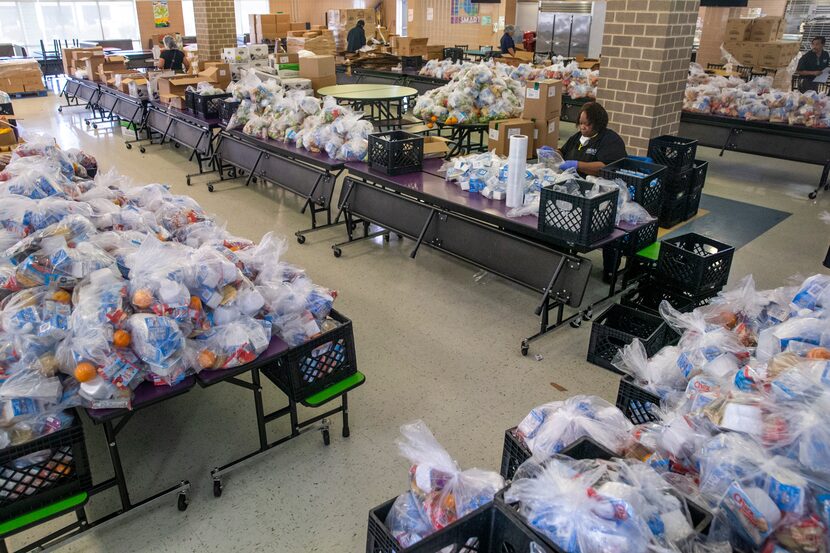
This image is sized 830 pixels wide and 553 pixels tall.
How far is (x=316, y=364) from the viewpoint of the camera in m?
2.66

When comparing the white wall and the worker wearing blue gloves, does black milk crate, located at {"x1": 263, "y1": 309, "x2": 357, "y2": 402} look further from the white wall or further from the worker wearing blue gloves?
the white wall

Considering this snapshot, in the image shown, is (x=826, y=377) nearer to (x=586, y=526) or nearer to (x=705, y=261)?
(x=586, y=526)

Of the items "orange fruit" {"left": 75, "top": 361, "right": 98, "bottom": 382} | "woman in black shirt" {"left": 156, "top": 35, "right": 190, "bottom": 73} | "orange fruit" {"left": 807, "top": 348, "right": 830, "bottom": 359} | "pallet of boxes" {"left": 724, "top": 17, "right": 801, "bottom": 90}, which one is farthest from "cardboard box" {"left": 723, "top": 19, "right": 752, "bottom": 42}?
"orange fruit" {"left": 75, "top": 361, "right": 98, "bottom": 382}

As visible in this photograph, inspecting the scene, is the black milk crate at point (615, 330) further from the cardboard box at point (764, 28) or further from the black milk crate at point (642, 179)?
the cardboard box at point (764, 28)

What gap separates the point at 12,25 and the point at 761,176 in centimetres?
1852

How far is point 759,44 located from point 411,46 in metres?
6.63

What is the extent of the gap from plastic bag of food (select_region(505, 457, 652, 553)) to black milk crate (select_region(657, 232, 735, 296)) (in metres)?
2.31

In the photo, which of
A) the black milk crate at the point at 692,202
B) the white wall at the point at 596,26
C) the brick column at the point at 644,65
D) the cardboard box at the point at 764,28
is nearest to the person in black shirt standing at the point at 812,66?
the cardboard box at the point at 764,28

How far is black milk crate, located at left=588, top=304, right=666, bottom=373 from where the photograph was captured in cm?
334

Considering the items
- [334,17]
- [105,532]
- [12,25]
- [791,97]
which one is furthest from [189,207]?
[12,25]

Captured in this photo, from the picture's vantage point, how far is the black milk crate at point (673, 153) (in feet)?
15.4

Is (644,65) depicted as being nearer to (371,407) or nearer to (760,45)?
(371,407)

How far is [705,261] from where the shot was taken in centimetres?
338

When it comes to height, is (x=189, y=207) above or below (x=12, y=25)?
below
